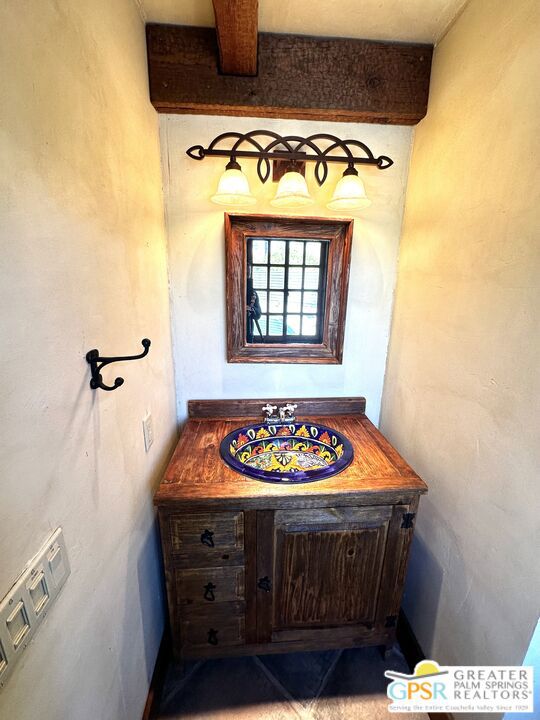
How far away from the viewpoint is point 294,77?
1040 mm

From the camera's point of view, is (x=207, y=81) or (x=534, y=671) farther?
(x=207, y=81)

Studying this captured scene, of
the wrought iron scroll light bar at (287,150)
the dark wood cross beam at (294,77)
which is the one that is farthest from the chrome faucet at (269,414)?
the dark wood cross beam at (294,77)

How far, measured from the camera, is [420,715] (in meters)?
1.02

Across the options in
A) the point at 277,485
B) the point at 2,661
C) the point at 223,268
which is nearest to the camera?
the point at 2,661

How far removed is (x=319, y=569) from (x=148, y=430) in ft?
2.49

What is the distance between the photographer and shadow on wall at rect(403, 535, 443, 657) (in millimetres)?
1048

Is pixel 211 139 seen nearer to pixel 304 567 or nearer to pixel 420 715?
pixel 304 567

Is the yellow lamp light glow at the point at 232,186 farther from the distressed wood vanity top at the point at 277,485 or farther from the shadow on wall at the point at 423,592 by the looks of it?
the shadow on wall at the point at 423,592

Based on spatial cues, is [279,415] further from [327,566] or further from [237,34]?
[237,34]

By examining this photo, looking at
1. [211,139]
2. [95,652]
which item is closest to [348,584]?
[95,652]

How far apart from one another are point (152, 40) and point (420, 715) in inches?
98.7

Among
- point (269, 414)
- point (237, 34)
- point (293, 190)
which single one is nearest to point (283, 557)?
point (269, 414)

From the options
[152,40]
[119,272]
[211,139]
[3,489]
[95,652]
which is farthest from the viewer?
→ [211,139]

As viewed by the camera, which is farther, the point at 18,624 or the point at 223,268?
the point at 223,268
